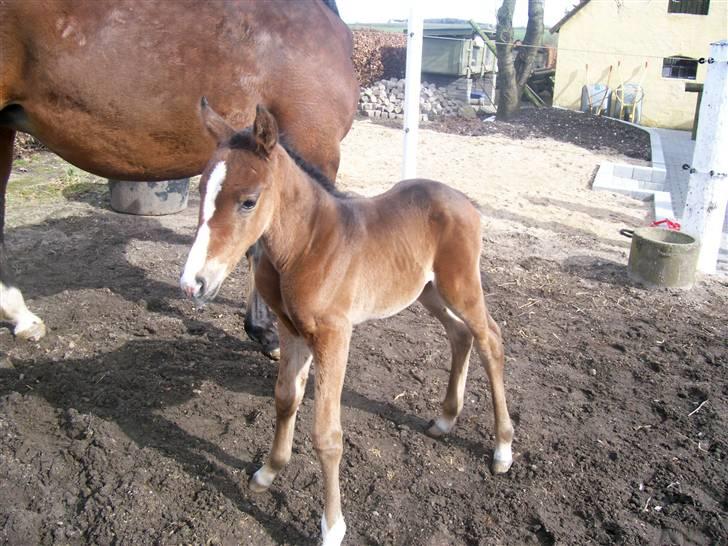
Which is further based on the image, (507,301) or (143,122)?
(507,301)

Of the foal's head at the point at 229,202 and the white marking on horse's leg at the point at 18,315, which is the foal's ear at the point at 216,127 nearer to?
the foal's head at the point at 229,202

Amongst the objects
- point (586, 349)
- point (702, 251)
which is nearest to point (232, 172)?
point (586, 349)

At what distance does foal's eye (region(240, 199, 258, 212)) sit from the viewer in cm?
219

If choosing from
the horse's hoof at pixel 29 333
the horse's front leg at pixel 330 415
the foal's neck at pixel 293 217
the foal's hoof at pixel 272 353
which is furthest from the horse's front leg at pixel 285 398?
the horse's hoof at pixel 29 333

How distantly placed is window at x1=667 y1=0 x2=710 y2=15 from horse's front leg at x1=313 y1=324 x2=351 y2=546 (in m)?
19.2

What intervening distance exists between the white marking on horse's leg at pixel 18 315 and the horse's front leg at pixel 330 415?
2.59m

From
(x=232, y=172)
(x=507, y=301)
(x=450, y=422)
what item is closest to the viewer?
(x=232, y=172)

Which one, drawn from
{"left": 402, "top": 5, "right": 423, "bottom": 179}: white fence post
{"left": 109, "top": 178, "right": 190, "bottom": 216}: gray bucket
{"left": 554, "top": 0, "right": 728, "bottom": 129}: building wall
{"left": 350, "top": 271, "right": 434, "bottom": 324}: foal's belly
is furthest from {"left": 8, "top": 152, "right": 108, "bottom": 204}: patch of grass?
{"left": 554, "top": 0, "right": 728, "bottom": 129}: building wall

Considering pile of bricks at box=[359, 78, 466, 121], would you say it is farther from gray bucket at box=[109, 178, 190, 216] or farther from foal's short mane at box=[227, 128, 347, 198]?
foal's short mane at box=[227, 128, 347, 198]

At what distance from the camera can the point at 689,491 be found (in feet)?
9.95

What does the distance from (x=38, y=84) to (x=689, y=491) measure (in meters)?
3.91

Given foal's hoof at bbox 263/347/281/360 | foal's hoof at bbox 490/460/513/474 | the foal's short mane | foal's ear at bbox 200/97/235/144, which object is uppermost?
foal's ear at bbox 200/97/235/144

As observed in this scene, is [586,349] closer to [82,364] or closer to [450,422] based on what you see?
[450,422]

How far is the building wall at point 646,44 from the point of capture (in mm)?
16953
